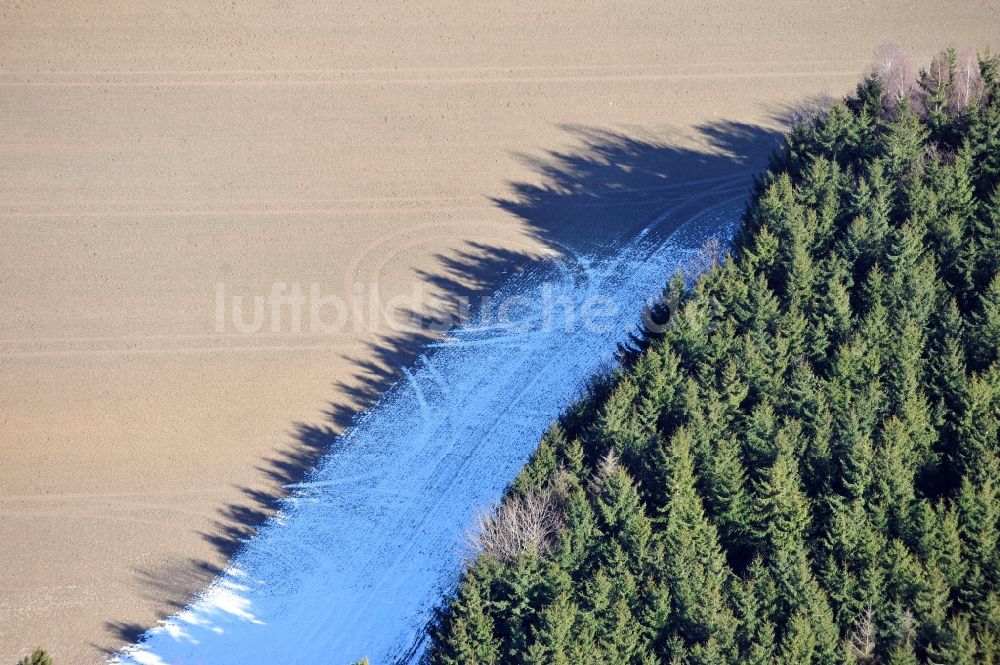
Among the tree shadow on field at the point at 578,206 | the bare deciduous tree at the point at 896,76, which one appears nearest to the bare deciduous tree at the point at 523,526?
the tree shadow on field at the point at 578,206

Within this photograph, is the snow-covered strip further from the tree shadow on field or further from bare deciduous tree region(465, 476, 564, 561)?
bare deciduous tree region(465, 476, 564, 561)

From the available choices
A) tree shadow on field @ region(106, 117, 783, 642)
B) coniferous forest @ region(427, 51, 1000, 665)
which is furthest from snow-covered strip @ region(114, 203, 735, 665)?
coniferous forest @ region(427, 51, 1000, 665)

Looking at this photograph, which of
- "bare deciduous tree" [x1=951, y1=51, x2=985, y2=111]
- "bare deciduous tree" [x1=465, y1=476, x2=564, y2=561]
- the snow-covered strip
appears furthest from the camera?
"bare deciduous tree" [x1=951, y1=51, x2=985, y2=111]

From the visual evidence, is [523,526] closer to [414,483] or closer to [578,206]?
[414,483]

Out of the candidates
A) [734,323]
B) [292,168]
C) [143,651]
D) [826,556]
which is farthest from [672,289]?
[143,651]

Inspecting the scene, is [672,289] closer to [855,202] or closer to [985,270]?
[855,202]

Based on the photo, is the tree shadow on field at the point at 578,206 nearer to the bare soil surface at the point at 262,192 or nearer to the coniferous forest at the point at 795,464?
the bare soil surface at the point at 262,192
